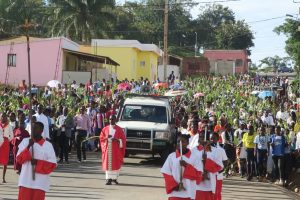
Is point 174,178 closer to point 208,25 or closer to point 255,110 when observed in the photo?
point 255,110

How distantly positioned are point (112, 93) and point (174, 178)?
2164 centimetres

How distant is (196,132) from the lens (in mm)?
13445

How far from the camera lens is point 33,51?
137ft

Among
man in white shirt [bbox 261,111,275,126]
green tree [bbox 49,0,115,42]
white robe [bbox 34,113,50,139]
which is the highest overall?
green tree [bbox 49,0,115,42]

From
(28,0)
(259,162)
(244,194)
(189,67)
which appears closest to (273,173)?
(259,162)

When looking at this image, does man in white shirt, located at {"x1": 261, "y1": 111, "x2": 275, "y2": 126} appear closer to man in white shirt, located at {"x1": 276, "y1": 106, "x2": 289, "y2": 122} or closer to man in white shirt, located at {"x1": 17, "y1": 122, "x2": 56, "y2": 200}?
man in white shirt, located at {"x1": 276, "y1": 106, "x2": 289, "y2": 122}

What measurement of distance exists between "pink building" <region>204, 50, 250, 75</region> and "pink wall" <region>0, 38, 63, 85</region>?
40647 millimetres

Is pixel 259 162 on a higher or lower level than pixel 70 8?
lower

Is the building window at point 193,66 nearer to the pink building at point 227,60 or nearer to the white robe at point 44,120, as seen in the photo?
the pink building at point 227,60

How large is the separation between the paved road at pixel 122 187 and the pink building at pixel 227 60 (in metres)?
61.3

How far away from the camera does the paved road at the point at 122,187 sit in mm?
13641

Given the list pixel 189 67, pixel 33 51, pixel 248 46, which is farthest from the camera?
pixel 248 46

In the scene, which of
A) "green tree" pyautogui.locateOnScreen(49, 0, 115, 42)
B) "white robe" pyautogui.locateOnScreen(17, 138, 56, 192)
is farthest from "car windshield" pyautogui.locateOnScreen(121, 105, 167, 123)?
"green tree" pyautogui.locateOnScreen(49, 0, 115, 42)

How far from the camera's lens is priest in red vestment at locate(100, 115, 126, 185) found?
15.4 metres
